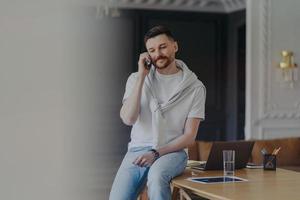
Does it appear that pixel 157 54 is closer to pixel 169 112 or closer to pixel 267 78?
pixel 169 112

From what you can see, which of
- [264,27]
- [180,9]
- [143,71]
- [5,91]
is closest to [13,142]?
[5,91]

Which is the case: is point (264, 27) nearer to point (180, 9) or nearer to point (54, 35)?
point (180, 9)

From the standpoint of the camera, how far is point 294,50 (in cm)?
563

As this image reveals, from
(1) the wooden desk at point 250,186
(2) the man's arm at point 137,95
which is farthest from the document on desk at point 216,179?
(2) the man's arm at point 137,95

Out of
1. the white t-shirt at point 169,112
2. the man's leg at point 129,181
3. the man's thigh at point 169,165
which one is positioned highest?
the white t-shirt at point 169,112

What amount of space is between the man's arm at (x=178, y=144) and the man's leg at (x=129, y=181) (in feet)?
0.13

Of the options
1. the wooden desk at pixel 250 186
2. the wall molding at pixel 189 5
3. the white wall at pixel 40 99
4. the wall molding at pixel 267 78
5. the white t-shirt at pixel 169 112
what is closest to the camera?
the white wall at pixel 40 99

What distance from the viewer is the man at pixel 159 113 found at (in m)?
1.80

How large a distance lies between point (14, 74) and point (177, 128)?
4.69 ft

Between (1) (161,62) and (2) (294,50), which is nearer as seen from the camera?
(1) (161,62)

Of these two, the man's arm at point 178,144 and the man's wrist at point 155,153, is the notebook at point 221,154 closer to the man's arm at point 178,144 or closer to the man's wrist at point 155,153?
the man's arm at point 178,144

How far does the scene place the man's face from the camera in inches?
73.1

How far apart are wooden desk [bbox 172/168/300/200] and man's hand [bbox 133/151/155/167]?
11 centimetres

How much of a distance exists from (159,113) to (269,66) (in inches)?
159
